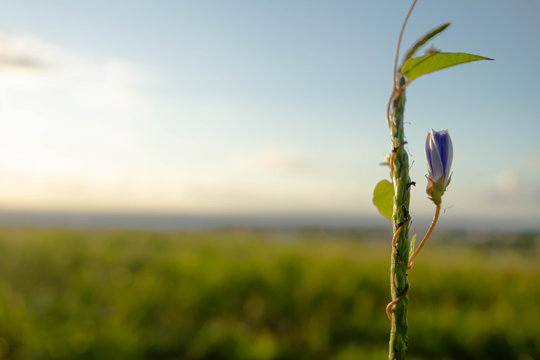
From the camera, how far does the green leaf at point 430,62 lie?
23 centimetres

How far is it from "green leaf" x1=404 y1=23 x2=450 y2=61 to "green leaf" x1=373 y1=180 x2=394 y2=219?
0.09m

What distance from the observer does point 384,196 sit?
0.28 metres

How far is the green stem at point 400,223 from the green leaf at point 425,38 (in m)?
0.01

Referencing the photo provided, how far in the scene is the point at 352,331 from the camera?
7.79 feet

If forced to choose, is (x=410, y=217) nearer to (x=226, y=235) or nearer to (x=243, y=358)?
(x=243, y=358)

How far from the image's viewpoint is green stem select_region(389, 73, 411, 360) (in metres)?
0.21

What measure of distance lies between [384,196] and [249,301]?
8.69ft

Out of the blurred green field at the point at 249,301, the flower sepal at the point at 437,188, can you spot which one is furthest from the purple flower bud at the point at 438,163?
the blurred green field at the point at 249,301

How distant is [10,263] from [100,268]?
80 cm

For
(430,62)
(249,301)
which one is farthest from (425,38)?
(249,301)

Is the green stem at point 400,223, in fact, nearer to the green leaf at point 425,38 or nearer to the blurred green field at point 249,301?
the green leaf at point 425,38

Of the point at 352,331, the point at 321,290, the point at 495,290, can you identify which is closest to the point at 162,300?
the point at 321,290

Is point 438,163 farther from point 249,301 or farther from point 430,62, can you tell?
point 249,301

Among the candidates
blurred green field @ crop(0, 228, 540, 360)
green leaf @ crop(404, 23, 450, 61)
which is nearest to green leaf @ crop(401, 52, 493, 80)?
green leaf @ crop(404, 23, 450, 61)
